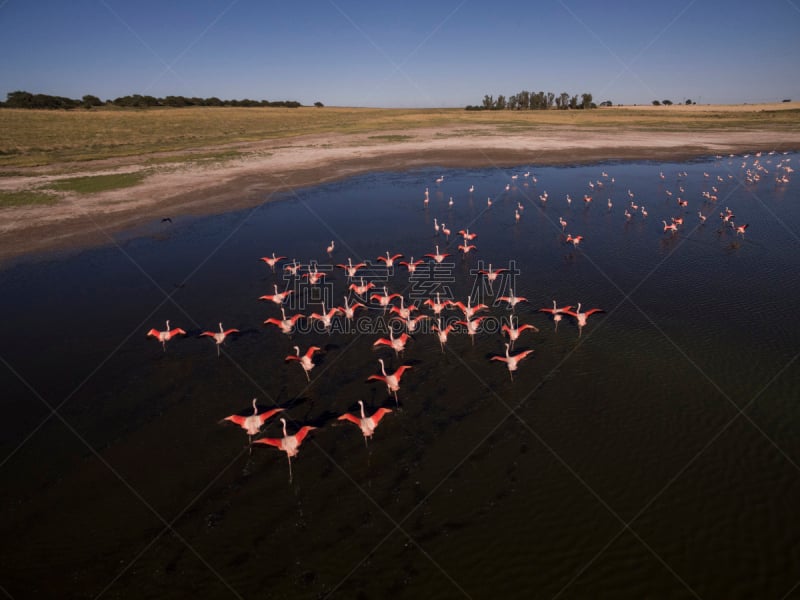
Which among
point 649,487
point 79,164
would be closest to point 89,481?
point 649,487

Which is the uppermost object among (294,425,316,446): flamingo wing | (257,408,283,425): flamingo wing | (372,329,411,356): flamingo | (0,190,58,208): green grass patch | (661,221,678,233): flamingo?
(0,190,58,208): green grass patch

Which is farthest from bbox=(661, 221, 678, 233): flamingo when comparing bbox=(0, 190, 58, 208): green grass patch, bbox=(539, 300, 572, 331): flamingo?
bbox=(0, 190, 58, 208): green grass patch

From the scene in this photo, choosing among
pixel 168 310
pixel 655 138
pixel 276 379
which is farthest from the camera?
pixel 655 138

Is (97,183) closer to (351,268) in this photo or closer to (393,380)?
(351,268)

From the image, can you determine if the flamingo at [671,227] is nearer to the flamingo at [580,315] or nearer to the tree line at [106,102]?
→ the flamingo at [580,315]

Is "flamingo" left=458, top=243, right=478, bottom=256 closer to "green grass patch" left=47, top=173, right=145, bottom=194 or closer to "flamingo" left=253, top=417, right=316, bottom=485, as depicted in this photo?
"flamingo" left=253, top=417, right=316, bottom=485

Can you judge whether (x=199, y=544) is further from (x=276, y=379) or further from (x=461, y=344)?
(x=461, y=344)

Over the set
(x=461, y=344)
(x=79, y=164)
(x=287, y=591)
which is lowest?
(x=287, y=591)
